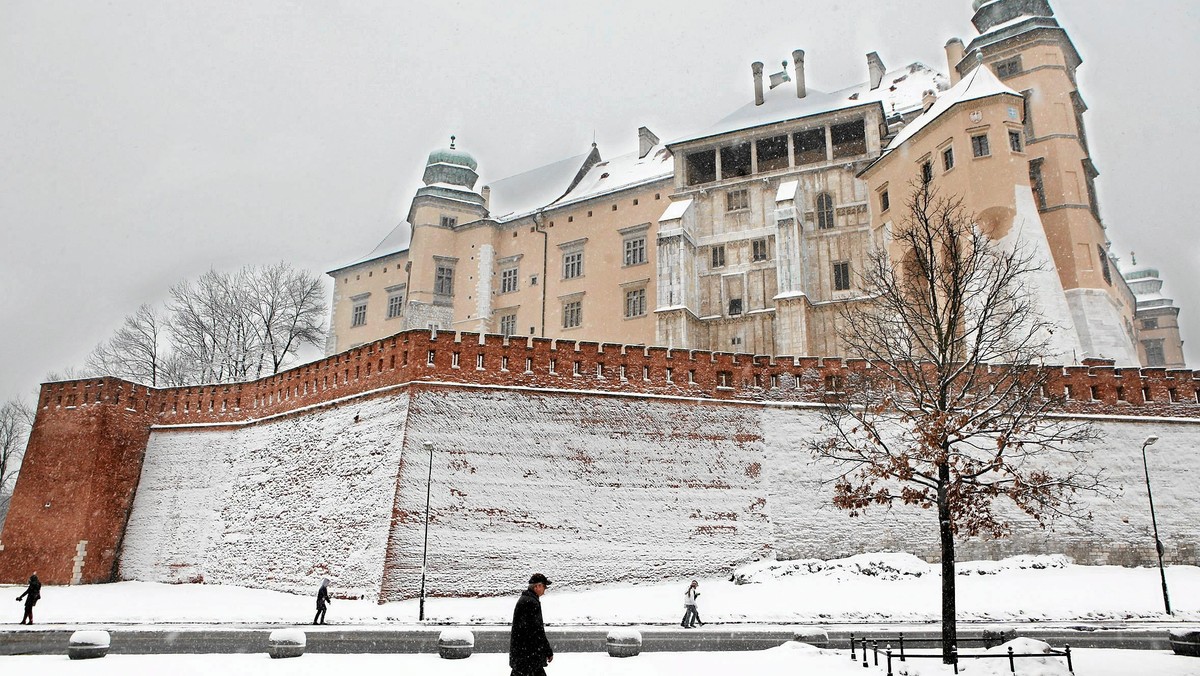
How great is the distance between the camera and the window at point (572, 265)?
4519cm

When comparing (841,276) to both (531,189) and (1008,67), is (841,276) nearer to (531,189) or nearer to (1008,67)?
(1008,67)

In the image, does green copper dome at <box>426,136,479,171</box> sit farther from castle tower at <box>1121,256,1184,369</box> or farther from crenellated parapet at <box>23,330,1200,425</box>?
castle tower at <box>1121,256,1184,369</box>

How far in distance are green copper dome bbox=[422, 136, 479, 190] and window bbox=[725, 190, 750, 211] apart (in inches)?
707

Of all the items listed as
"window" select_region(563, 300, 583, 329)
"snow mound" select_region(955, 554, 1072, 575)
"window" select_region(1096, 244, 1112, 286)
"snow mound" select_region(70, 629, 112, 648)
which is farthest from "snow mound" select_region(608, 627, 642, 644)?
"window" select_region(563, 300, 583, 329)

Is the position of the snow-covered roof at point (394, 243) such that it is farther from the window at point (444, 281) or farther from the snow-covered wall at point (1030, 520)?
the snow-covered wall at point (1030, 520)

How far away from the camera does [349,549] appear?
70.4 feet

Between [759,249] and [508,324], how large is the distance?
15.8 metres

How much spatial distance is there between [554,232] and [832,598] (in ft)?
102

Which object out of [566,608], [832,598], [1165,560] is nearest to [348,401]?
[566,608]

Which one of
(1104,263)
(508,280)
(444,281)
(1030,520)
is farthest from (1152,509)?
(444,281)

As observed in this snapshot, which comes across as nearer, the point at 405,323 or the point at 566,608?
the point at 566,608

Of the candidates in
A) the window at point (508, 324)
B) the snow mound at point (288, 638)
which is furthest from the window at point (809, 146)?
the snow mound at point (288, 638)

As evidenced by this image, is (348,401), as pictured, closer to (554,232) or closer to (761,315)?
(761,315)

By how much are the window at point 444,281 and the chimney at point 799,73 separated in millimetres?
22239
